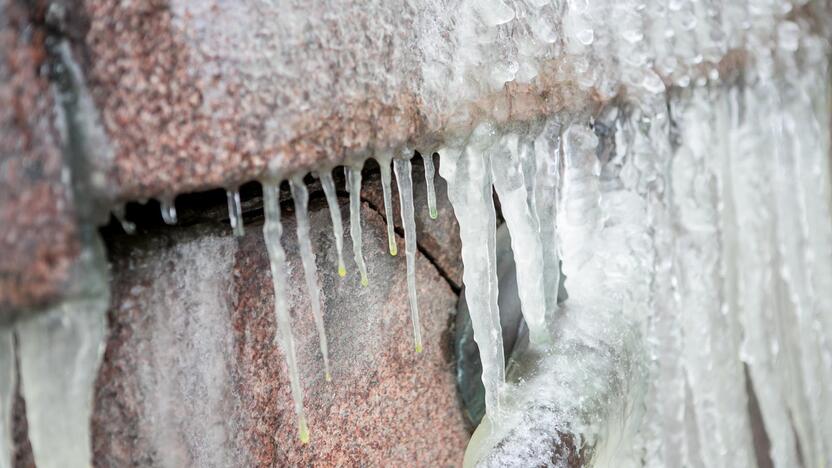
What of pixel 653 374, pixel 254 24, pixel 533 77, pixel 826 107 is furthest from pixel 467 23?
pixel 826 107

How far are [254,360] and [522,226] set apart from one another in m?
0.61

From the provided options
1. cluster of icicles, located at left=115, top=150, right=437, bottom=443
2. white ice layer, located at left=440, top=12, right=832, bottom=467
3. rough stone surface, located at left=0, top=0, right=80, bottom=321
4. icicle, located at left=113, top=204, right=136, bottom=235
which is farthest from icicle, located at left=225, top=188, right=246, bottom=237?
white ice layer, located at left=440, top=12, right=832, bottom=467

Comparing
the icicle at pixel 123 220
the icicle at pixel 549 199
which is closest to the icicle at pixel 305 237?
the icicle at pixel 123 220

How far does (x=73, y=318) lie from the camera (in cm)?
108

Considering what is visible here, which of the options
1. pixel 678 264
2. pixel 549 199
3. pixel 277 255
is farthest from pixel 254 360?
pixel 678 264

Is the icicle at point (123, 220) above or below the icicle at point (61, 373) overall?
above

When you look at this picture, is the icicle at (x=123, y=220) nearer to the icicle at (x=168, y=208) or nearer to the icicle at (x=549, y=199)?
the icicle at (x=168, y=208)

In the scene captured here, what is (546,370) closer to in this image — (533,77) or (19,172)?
(533,77)

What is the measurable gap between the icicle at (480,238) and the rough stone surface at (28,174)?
27.7 inches

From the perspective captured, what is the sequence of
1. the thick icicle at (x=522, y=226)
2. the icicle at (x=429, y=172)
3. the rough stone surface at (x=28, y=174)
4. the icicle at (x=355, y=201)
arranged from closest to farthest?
the rough stone surface at (x=28, y=174) → the icicle at (x=355, y=201) → the icicle at (x=429, y=172) → the thick icicle at (x=522, y=226)

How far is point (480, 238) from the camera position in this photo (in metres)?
1.55

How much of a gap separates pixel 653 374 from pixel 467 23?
948mm

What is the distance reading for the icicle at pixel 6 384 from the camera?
106cm

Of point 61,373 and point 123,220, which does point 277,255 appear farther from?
point 61,373
